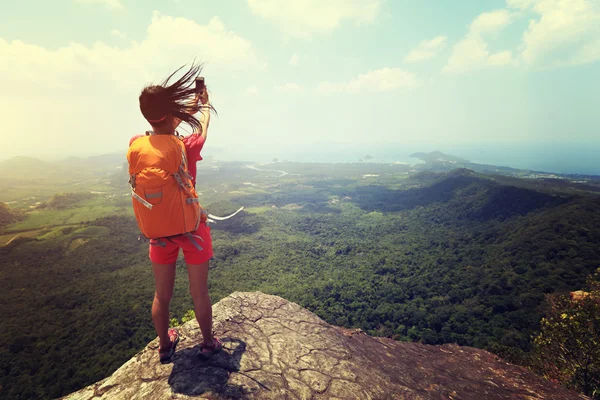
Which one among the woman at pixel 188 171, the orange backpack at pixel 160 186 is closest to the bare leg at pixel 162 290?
the woman at pixel 188 171

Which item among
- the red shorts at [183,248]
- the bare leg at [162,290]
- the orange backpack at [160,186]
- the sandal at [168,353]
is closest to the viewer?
the orange backpack at [160,186]

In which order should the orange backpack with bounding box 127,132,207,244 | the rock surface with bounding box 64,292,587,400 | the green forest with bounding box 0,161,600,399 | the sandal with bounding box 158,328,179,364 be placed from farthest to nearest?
1. the green forest with bounding box 0,161,600,399
2. the sandal with bounding box 158,328,179,364
3. the rock surface with bounding box 64,292,587,400
4. the orange backpack with bounding box 127,132,207,244

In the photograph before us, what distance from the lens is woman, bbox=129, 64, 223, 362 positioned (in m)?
2.77

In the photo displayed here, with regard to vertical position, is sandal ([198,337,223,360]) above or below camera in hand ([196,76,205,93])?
below

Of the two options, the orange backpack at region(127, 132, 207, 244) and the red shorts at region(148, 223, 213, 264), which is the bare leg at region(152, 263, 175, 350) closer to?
the red shorts at region(148, 223, 213, 264)

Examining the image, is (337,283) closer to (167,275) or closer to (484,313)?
(484,313)

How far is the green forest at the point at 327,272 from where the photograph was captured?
36594 millimetres

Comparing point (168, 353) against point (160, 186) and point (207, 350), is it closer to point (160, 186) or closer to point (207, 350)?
point (207, 350)

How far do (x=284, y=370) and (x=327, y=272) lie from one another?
61782mm

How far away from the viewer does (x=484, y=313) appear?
137 ft

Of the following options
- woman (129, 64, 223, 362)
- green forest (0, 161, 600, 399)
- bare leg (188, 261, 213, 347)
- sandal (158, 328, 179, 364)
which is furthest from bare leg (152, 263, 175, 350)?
green forest (0, 161, 600, 399)

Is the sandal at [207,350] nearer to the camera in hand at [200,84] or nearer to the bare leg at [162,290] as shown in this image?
the bare leg at [162,290]

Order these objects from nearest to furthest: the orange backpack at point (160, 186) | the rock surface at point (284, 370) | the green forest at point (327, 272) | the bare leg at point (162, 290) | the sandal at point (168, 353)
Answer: the orange backpack at point (160, 186) → the bare leg at point (162, 290) → the rock surface at point (284, 370) → the sandal at point (168, 353) → the green forest at point (327, 272)

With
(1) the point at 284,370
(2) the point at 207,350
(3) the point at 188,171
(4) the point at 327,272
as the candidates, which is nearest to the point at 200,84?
(3) the point at 188,171
